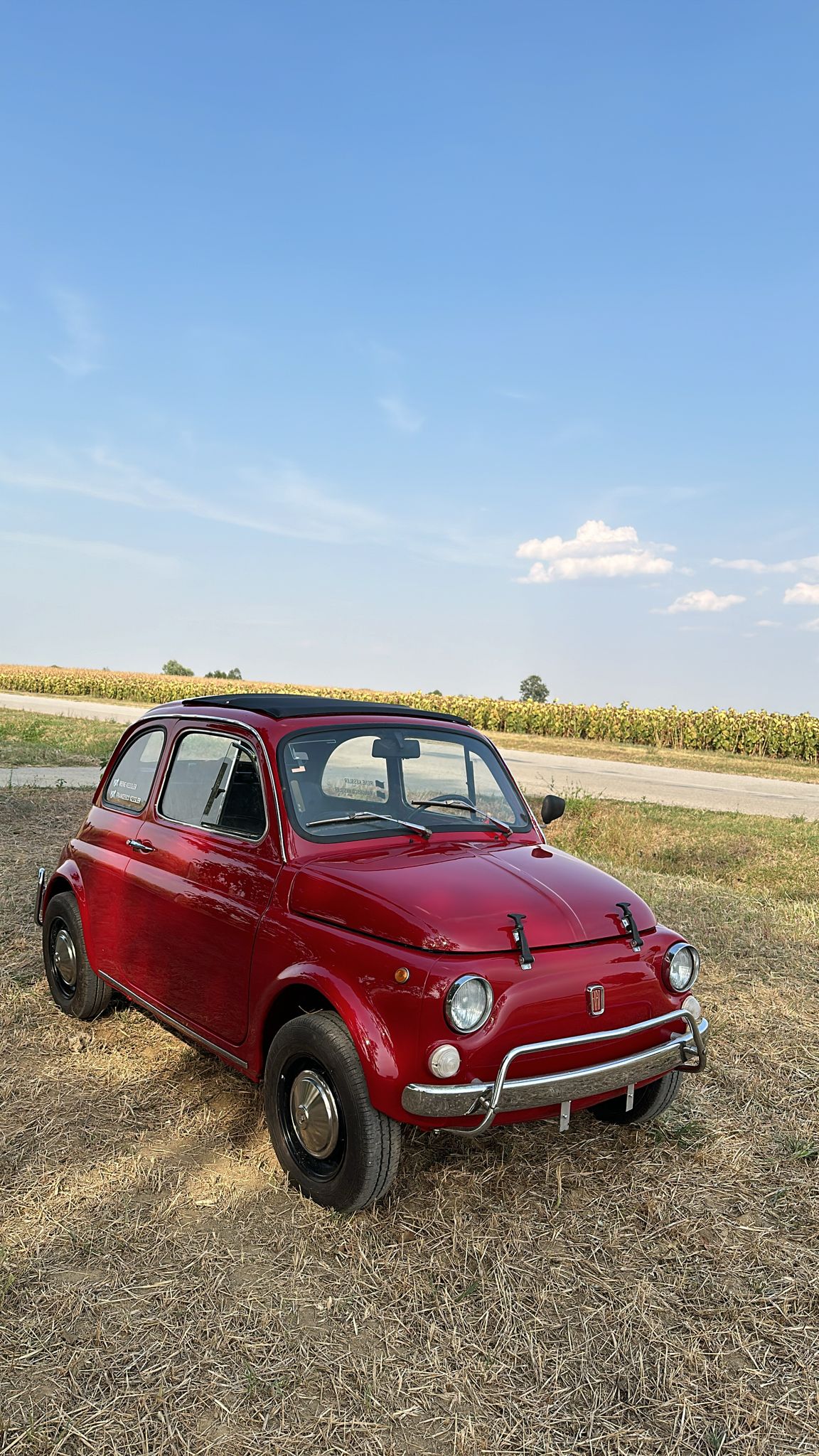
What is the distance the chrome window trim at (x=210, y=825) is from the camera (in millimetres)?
3906

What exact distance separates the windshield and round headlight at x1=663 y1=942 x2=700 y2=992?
94 cm

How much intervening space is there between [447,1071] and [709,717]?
33.2m

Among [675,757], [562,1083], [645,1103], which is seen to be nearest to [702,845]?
[645,1103]

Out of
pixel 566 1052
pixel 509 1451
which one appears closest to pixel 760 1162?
pixel 566 1052

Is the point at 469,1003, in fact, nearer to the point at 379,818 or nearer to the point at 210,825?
the point at 379,818

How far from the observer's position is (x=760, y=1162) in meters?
4.00

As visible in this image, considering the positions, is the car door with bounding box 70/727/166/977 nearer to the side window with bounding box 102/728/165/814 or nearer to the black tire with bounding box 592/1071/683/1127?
the side window with bounding box 102/728/165/814

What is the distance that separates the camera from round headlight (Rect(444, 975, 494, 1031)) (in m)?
3.03

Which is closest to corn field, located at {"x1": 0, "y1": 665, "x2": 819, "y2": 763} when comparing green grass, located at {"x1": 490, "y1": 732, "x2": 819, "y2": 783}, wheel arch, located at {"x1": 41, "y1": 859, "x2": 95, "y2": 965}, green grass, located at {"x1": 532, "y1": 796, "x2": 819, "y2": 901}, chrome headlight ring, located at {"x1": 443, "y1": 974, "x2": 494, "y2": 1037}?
green grass, located at {"x1": 490, "y1": 732, "x2": 819, "y2": 783}

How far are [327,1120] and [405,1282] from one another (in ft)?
1.81

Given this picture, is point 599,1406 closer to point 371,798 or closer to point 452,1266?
point 452,1266

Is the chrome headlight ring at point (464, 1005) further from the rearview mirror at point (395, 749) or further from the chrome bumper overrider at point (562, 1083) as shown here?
the rearview mirror at point (395, 749)

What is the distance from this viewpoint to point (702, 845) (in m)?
11.0

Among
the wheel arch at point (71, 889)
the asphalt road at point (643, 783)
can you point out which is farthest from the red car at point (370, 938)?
the asphalt road at point (643, 783)
